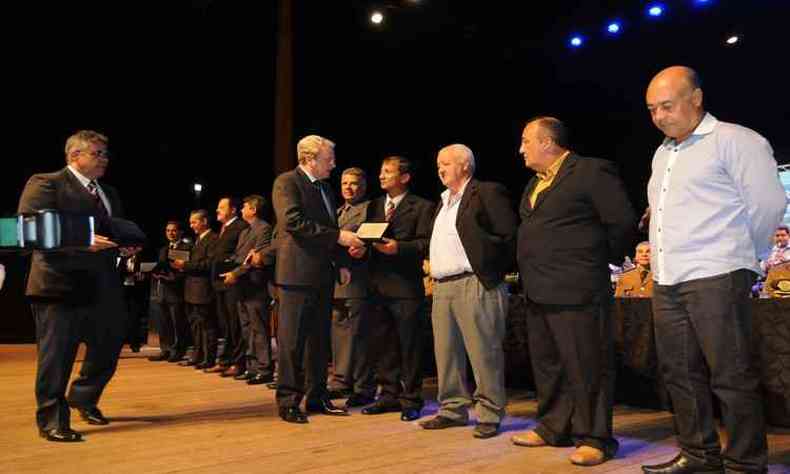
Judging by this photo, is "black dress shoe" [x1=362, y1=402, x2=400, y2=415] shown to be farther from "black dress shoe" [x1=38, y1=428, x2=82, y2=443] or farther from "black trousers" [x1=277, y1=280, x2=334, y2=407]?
"black dress shoe" [x1=38, y1=428, x2=82, y2=443]

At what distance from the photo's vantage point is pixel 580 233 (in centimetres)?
289

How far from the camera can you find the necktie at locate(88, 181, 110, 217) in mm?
3543

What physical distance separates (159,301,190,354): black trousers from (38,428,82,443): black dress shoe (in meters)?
3.77

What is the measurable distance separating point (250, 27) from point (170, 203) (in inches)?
146

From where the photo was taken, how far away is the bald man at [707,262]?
235 centimetres

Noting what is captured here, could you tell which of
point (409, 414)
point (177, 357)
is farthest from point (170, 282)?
point (409, 414)

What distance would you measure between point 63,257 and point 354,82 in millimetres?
8326

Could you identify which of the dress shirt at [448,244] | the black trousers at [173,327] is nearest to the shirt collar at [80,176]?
the dress shirt at [448,244]

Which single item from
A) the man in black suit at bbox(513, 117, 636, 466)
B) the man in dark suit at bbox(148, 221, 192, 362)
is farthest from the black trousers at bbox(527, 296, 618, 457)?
the man in dark suit at bbox(148, 221, 192, 362)

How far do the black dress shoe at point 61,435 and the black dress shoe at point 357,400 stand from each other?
5.11 feet

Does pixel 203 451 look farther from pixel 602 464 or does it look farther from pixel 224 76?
pixel 224 76

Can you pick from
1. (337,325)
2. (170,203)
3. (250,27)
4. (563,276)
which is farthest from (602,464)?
(170,203)

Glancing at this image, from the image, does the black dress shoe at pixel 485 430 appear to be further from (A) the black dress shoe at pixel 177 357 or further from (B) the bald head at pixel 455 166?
(A) the black dress shoe at pixel 177 357

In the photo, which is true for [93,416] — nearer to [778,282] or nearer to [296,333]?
[296,333]
